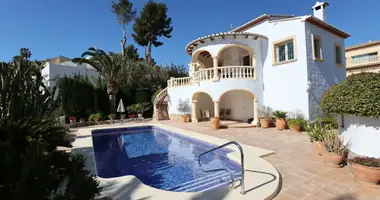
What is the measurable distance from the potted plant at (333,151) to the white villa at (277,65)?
317 inches

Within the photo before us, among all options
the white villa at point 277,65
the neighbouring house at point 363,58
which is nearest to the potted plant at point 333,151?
the white villa at point 277,65

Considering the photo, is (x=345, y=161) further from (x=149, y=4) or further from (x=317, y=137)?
(x=149, y=4)

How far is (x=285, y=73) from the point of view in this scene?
1519 centimetres

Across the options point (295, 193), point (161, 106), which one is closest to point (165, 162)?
point (295, 193)

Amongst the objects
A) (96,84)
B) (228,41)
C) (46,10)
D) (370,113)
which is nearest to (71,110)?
(96,84)

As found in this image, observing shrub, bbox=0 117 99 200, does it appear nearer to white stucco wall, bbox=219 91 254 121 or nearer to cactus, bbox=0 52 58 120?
cactus, bbox=0 52 58 120

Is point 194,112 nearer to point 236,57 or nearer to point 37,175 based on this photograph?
point 236,57

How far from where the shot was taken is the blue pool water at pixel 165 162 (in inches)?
262

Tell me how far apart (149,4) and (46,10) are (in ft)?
82.1

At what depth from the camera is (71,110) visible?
64.8 ft

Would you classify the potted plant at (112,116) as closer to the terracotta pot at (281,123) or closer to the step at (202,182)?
the terracotta pot at (281,123)

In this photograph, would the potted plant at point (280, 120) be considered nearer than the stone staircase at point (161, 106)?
Yes

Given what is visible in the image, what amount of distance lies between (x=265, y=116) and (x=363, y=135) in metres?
8.95

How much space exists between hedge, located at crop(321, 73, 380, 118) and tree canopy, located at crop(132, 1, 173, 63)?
32.6 metres
